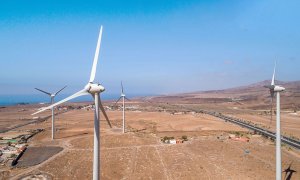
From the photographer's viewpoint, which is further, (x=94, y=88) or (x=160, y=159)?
(x=160, y=159)

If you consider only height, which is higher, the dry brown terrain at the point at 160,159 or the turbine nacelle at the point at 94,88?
the turbine nacelle at the point at 94,88

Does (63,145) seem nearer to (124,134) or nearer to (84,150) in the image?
(84,150)

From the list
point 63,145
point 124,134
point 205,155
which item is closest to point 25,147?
point 63,145

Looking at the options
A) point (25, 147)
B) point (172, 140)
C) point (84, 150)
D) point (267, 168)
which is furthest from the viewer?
point (172, 140)

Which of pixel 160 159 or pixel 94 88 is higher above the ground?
pixel 94 88

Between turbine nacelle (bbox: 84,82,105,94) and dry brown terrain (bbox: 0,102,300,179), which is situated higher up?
turbine nacelle (bbox: 84,82,105,94)

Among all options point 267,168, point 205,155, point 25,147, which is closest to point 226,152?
point 205,155

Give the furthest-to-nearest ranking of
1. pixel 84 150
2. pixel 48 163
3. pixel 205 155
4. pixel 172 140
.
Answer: pixel 172 140 < pixel 84 150 < pixel 205 155 < pixel 48 163

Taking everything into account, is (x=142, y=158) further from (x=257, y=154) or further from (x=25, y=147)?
(x=25, y=147)

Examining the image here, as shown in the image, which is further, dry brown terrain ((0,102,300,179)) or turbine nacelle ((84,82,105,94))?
dry brown terrain ((0,102,300,179))

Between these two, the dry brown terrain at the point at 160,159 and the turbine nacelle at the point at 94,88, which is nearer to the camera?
the turbine nacelle at the point at 94,88

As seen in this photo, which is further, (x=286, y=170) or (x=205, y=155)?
(x=205, y=155)
